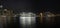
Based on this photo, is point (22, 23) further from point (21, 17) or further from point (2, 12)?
point (2, 12)

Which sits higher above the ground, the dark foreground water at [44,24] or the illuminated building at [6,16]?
the illuminated building at [6,16]

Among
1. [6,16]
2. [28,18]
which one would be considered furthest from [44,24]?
[6,16]

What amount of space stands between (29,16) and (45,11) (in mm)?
165

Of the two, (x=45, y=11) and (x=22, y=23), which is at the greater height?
(x=45, y=11)

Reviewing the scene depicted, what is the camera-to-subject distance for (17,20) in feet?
2.21

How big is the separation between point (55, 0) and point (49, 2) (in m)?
0.06

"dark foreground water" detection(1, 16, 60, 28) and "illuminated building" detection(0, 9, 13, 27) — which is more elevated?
"illuminated building" detection(0, 9, 13, 27)

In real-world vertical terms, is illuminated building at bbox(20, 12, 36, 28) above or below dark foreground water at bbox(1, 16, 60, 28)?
above

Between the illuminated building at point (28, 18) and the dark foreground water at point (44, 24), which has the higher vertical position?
the illuminated building at point (28, 18)

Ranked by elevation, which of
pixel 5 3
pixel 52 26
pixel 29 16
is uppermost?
pixel 5 3

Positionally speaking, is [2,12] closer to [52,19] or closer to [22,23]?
[22,23]

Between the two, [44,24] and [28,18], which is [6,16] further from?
[44,24]

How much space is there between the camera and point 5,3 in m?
0.67

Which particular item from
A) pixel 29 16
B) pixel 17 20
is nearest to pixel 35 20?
pixel 29 16
